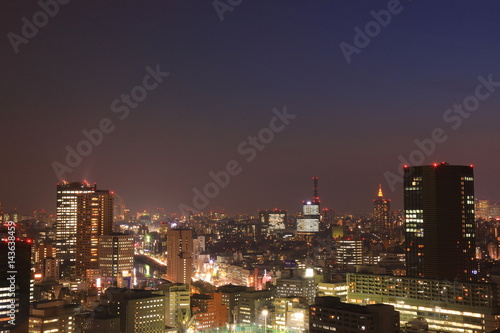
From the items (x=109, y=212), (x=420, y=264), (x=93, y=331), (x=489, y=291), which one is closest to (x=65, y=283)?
(x=109, y=212)

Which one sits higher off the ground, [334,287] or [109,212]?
[109,212]

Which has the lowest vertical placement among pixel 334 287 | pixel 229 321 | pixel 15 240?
pixel 229 321

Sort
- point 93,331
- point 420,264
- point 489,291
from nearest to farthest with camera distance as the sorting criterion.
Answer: point 489,291
point 93,331
point 420,264

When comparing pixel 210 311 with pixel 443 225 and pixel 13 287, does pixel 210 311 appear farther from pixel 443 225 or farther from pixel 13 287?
pixel 13 287

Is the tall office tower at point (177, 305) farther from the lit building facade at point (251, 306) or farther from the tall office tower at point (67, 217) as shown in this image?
the tall office tower at point (67, 217)

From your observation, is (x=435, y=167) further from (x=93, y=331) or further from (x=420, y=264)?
(x=93, y=331)

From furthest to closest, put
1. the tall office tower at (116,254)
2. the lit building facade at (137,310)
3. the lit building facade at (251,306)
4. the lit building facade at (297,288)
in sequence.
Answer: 1. the tall office tower at (116,254)
2. the lit building facade at (297,288)
3. the lit building facade at (251,306)
4. the lit building facade at (137,310)

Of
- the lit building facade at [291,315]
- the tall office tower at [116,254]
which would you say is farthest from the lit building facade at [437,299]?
the tall office tower at [116,254]
